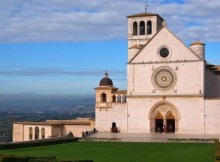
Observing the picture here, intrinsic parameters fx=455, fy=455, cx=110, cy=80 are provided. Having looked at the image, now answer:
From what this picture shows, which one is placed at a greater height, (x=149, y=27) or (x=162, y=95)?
(x=149, y=27)

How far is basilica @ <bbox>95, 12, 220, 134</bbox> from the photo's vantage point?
48.7 m

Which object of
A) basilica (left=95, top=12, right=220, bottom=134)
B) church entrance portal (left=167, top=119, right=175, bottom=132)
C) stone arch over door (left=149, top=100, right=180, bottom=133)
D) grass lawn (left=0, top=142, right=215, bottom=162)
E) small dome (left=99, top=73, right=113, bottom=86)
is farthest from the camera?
small dome (left=99, top=73, right=113, bottom=86)

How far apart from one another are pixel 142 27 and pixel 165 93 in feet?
36.2

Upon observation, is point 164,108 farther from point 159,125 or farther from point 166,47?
point 166,47

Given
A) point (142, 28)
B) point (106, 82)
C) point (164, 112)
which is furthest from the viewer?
point (142, 28)

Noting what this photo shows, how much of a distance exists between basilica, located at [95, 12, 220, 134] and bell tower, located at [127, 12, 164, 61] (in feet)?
14.7

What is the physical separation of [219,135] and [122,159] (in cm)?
2085

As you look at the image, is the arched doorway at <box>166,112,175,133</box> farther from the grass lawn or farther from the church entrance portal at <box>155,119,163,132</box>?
the grass lawn

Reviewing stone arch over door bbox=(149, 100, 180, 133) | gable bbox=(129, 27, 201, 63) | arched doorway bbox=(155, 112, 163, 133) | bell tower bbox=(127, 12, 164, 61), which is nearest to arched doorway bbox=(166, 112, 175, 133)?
stone arch over door bbox=(149, 100, 180, 133)

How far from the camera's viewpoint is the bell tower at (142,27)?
57.2 m

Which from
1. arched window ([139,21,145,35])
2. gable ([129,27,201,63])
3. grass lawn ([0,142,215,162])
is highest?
arched window ([139,21,145,35])

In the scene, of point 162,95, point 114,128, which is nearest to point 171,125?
point 162,95

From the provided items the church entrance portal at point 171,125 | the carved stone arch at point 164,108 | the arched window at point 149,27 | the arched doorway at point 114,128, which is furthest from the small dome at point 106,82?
the church entrance portal at point 171,125

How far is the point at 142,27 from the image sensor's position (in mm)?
58000
